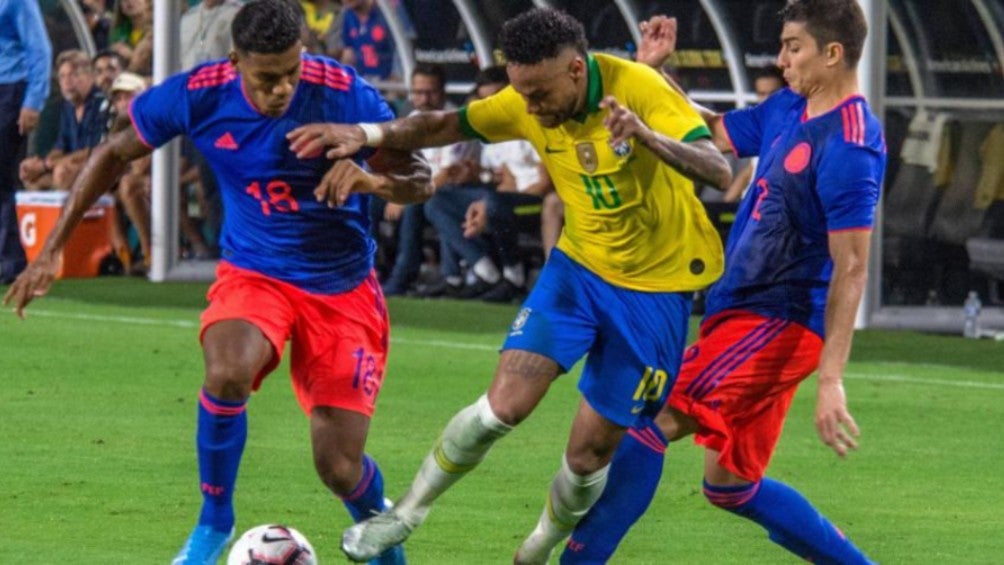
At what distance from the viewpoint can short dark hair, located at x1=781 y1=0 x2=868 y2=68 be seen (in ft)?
23.0

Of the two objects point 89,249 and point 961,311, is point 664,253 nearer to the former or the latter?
point 961,311

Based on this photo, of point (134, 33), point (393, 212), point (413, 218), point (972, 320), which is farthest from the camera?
point (134, 33)

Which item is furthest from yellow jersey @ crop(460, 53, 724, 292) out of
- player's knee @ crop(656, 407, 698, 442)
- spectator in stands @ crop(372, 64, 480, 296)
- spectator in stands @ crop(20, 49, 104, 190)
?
spectator in stands @ crop(20, 49, 104, 190)

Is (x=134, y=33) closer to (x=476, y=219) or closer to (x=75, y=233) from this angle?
(x=75, y=233)

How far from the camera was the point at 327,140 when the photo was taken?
282 inches

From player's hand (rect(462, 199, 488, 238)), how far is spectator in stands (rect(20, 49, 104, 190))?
3.72 metres

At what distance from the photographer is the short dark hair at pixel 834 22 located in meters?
7.01

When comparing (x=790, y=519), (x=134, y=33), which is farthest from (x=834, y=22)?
(x=134, y=33)

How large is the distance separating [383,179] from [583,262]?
669mm

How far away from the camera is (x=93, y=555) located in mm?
7812

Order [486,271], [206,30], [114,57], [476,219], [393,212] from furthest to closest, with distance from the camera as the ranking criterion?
[114,57] < [206,30] < [393,212] < [486,271] < [476,219]

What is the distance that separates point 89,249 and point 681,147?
495 inches

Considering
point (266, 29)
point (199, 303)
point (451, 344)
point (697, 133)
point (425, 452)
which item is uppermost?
point (266, 29)

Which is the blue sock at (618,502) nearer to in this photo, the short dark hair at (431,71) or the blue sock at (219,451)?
the blue sock at (219,451)
